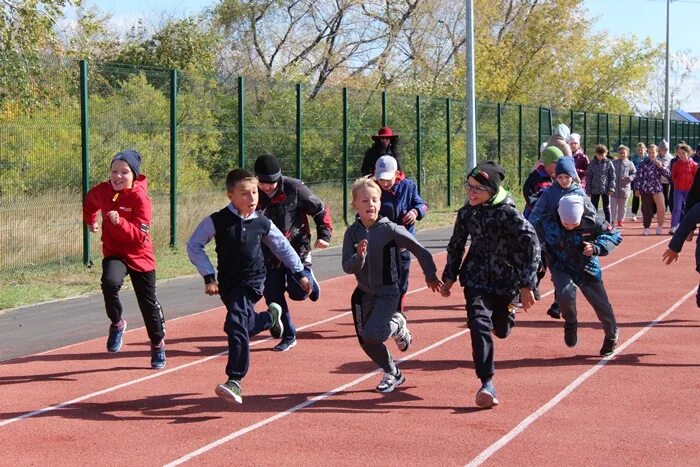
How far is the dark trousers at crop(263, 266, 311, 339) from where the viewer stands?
10.0 meters

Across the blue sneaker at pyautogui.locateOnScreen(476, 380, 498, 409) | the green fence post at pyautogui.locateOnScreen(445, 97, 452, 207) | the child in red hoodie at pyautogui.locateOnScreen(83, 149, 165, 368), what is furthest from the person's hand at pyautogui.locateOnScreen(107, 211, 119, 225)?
the green fence post at pyautogui.locateOnScreen(445, 97, 452, 207)

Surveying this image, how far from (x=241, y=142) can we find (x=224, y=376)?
457 inches

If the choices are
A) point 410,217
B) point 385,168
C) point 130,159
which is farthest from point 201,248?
point 410,217

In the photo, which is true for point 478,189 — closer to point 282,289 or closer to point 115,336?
point 282,289

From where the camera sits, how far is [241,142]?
801 inches

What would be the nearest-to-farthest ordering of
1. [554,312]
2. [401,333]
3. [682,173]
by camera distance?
[401,333] → [554,312] → [682,173]

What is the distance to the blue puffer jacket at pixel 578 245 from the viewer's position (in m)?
9.45

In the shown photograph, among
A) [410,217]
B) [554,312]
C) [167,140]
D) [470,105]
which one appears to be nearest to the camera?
[410,217]

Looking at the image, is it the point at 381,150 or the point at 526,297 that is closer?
the point at 526,297

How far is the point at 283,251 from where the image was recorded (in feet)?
27.9

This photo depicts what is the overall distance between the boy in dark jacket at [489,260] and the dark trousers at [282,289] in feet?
7.01

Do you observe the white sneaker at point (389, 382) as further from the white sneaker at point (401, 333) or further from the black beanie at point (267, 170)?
the black beanie at point (267, 170)

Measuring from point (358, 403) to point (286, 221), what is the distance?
7.96 feet

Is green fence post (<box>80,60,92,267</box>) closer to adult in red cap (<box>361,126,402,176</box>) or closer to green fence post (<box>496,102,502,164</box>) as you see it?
adult in red cap (<box>361,126,402,176</box>)
